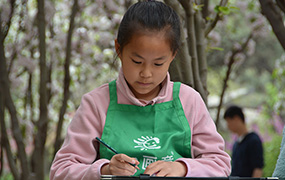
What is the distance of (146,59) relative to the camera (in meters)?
1.34

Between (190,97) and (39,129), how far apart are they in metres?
2.21

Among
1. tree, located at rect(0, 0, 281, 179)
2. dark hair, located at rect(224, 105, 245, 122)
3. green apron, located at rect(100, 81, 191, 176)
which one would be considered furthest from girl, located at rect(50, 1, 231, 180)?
dark hair, located at rect(224, 105, 245, 122)

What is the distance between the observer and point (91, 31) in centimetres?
654

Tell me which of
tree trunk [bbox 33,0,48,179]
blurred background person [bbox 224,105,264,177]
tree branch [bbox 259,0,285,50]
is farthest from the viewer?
blurred background person [bbox 224,105,264,177]

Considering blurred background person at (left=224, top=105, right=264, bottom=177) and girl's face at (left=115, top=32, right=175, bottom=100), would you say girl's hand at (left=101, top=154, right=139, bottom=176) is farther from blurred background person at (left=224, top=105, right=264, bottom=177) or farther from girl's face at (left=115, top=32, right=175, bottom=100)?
blurred background person at (left=224, top=105, right=264, bottom=177)

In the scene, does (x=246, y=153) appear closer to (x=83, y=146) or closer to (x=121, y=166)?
(x=83, y=146)

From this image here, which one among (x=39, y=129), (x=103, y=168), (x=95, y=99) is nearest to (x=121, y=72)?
(x=95, y=99)

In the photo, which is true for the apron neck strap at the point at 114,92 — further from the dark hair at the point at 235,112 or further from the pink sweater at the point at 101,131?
the dark hair at the point at 235,112

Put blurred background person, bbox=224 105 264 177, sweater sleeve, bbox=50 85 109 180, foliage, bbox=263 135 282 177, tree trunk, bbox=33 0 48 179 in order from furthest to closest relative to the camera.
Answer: foliage, bbox=263 135 282 177 → blurred background person, bbox=224 105 264 177 → tree trunk, bbox=33 0 48 179 → sweater sleeve, bbox=50 85 109 180

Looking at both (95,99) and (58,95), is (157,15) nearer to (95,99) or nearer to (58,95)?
(95,99)

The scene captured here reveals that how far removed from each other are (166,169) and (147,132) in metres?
0.20

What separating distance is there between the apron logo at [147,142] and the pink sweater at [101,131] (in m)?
0.12

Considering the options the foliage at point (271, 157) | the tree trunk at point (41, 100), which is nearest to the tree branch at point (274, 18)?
the tree trunk at point (41, 100)

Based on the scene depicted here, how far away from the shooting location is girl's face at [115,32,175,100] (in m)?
1.34
